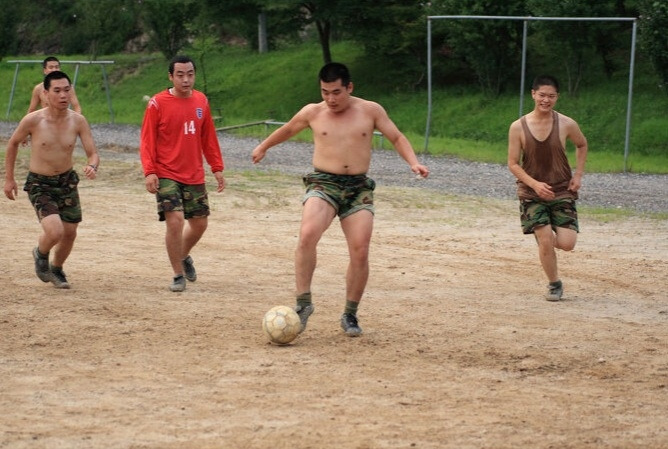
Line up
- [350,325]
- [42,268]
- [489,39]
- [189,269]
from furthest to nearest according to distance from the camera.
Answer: [489,39] < [189,269] < [42,268] < [350,325]

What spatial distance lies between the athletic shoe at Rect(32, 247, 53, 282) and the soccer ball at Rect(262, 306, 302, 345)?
3.05m

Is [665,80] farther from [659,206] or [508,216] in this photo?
[508,216]

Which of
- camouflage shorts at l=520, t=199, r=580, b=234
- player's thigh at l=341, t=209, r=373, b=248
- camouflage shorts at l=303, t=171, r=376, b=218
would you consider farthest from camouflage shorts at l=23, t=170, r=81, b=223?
camouflage shorts at l=520, t=199, r=580, b=234

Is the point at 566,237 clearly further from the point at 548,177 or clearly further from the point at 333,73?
the point at 333,73

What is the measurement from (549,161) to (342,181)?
94.8 inches

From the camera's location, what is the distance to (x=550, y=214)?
1072 cm

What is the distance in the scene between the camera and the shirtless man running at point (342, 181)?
8.88 m

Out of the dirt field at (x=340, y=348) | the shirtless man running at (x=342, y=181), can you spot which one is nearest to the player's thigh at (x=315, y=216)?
the shirtless man running at (x=342, y=181)

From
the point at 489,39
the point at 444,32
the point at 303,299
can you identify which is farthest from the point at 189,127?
the point at 444,32

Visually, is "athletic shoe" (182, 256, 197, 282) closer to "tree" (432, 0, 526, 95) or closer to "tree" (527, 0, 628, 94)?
"tree" (527, 0, 628, 94)

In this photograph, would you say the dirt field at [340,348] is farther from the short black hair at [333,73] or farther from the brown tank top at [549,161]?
the short black hair at [333,73]

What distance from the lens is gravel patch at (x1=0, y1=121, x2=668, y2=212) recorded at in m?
18.4

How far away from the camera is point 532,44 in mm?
31938

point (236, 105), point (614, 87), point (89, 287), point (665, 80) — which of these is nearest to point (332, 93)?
point (89, 287)
